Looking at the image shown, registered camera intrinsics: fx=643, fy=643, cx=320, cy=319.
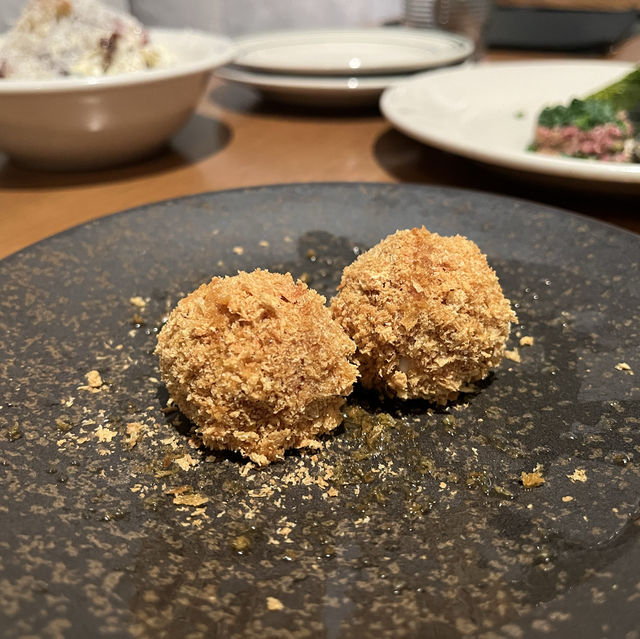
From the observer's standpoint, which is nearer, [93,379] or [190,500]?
[190,500]

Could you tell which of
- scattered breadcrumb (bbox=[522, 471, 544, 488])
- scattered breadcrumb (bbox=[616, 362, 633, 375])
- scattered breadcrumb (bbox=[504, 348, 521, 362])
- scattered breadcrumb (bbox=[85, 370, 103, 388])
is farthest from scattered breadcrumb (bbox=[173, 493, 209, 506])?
scattered breadcrumb (bbox=[616, 362, 633, 375])

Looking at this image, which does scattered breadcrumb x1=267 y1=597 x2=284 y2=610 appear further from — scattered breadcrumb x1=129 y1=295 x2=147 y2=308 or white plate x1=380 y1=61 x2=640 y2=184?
white plate x1=380 y1=61 x2=640 y2=184

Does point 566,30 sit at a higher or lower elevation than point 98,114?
higher

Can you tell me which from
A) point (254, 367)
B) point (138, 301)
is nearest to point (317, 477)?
point (254, 367)

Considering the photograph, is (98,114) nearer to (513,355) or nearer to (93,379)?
(93,379)

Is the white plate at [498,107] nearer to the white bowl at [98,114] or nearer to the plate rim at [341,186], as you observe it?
the plate rim at [341,186]
